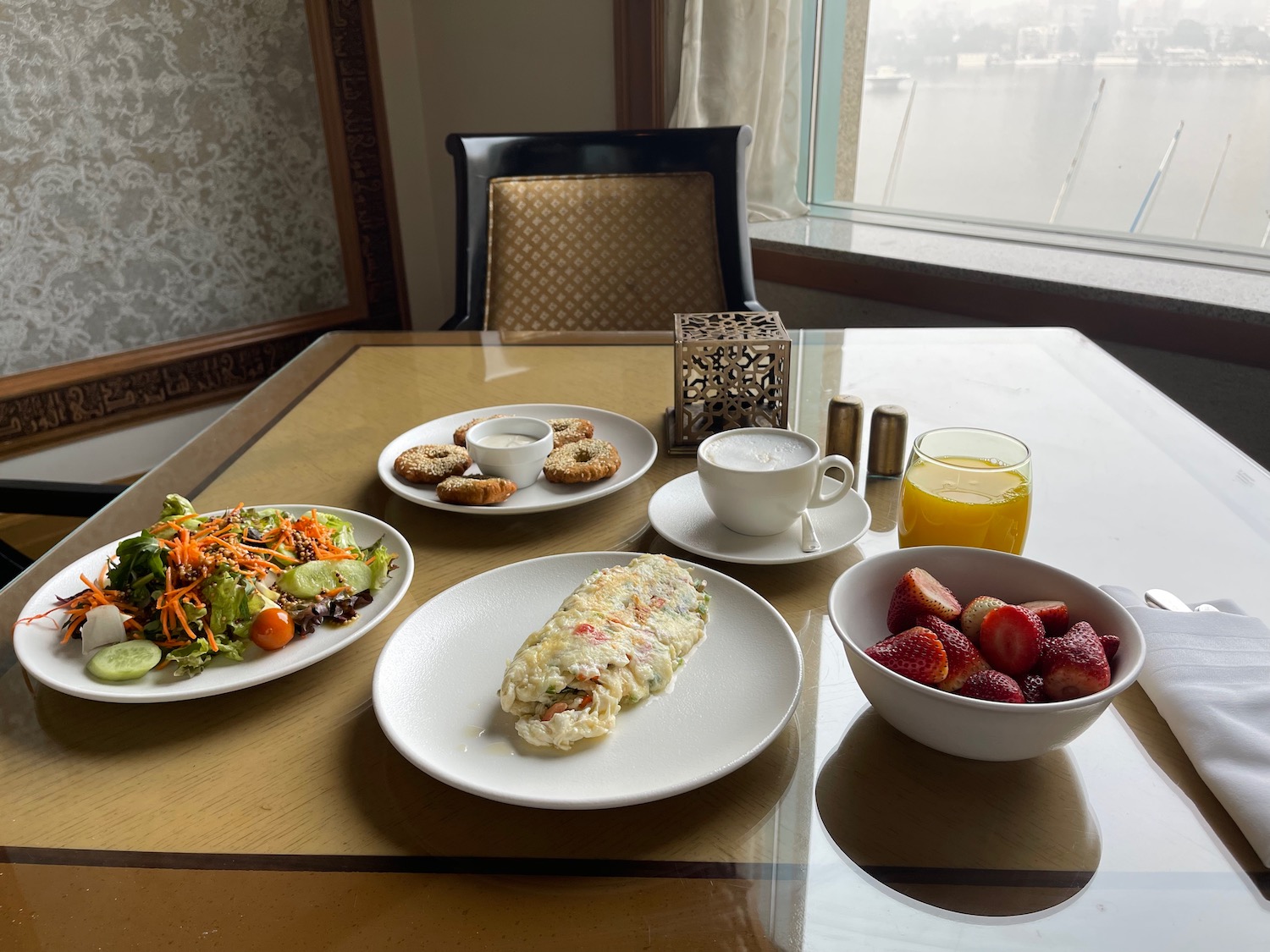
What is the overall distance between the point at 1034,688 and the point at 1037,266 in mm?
2154

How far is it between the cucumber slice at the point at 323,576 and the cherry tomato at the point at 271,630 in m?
0.05

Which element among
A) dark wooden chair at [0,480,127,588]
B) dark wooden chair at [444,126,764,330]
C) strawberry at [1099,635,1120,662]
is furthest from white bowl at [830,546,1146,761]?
dark wooden chair at [444,126,764,330]

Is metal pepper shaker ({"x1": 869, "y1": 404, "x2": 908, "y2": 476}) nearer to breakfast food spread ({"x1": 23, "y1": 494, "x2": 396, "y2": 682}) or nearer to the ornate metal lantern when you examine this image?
the ornate metal lantern

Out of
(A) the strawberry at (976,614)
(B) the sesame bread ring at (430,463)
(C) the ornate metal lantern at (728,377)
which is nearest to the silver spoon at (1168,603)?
(A) the strawberry at (976,614)

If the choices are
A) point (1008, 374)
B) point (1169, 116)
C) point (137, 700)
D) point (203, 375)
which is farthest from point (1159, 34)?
point (203, 375)

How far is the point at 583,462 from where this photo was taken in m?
1.13

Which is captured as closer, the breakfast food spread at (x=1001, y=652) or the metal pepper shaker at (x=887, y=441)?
the breakfast food spread at (x=1001, y=652)

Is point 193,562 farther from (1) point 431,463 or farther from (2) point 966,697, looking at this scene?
(2) point 966,697

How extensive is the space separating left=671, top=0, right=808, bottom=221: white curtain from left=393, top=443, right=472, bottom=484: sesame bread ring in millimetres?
1971

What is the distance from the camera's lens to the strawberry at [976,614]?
672mm

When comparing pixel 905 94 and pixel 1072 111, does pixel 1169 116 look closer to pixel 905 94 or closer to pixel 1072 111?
pixel 1072 111

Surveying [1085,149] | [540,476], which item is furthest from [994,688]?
[1085,149]

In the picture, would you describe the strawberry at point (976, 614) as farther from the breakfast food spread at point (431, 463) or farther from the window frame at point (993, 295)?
the window frame at point (993, 295)

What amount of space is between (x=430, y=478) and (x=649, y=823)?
0.61 metres
